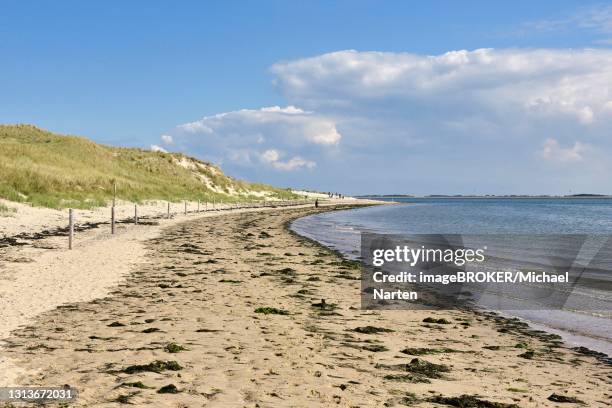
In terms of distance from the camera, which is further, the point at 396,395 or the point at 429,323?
the point at 429,323

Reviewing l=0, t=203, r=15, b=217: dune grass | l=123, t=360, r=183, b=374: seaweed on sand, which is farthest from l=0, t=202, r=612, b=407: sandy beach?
l=0, t=203, r=15, b=217: dune grass

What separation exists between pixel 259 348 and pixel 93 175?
208ft

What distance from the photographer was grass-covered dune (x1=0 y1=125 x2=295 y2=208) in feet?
167

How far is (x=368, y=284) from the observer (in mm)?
16859

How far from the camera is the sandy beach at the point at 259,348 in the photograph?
6910mm

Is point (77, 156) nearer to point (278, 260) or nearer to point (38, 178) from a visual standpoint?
point (38, 178)

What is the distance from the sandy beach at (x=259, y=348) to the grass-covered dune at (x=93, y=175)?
32.6m

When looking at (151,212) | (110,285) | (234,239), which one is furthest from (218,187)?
(110,285)

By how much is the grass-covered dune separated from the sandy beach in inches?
1282

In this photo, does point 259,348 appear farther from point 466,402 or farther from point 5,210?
point 5,210

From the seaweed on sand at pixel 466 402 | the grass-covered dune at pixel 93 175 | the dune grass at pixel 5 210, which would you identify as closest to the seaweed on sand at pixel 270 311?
the seaweed on sand at pixel 466 402

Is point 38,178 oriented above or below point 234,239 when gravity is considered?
above

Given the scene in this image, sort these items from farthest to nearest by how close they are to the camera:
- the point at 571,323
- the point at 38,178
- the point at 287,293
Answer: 1. the point at 38,178
2. the point at 287,293
3. the point at 571,323

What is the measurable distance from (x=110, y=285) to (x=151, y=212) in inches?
1573
